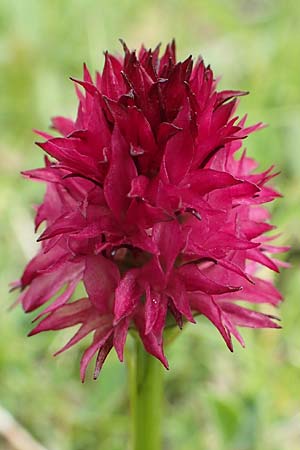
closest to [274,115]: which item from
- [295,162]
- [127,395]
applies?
[295,162]

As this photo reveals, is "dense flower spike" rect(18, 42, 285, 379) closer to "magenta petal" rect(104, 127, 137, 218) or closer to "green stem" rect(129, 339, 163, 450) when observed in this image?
"magenta petal" rect(104, 127, 137, 218)

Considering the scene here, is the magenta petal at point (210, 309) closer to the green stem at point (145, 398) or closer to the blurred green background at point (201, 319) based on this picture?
the green stem at point (145, 398)

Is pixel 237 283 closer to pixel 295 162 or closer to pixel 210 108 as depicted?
pixel 210 108

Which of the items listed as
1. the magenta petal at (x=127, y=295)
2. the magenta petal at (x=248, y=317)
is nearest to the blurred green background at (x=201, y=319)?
the magenta petal at (x=248, y=317)

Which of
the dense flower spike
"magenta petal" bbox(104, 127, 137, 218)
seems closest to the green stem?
the dense flower spike

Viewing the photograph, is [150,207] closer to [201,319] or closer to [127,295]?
[127,295]

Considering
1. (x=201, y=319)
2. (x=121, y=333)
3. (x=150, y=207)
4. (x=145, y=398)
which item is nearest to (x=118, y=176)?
(x=150, y=207)
